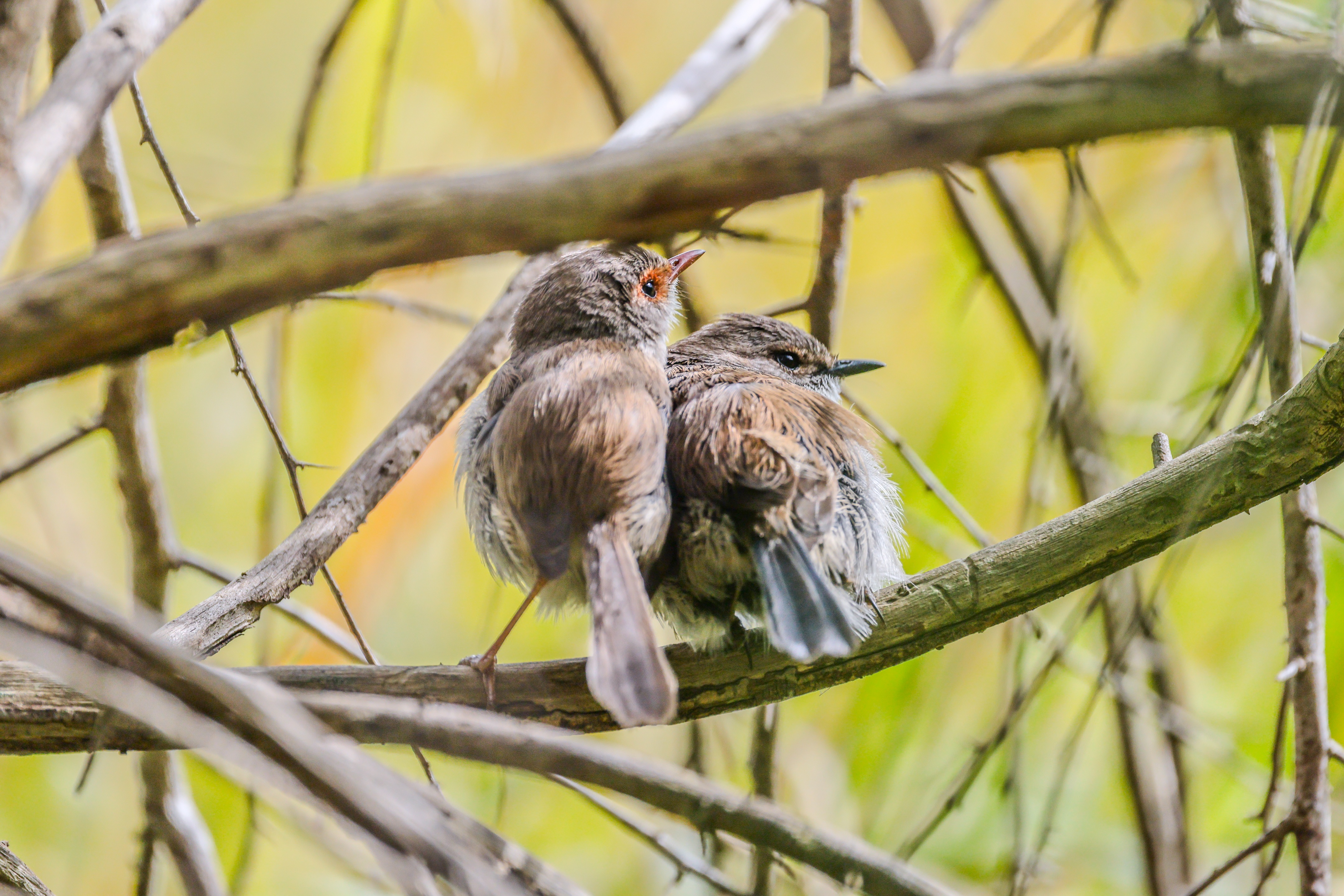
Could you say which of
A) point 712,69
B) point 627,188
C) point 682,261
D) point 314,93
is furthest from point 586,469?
point 712,69

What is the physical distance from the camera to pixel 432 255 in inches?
42.6

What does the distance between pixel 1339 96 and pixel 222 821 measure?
186 inches

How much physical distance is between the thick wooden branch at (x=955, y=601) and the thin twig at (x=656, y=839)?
13.3 inches

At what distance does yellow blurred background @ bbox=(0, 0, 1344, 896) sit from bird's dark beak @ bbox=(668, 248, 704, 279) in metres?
0.62

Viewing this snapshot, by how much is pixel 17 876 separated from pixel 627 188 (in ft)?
7.03

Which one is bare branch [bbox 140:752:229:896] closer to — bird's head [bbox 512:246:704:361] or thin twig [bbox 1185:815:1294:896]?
bird's head [bbox 512:246:704:361]

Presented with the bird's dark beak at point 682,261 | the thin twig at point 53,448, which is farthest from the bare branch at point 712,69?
the thin twig at point 53,448

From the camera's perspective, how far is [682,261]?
137 inches

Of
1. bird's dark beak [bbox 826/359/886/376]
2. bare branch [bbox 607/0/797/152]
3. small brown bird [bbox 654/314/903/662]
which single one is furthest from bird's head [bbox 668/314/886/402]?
bare branch [bbox 607/0/797/152]

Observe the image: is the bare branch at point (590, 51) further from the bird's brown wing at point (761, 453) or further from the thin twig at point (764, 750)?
the thin twig at point (764, 750)

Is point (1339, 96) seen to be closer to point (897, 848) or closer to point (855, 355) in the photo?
point (897, 848)

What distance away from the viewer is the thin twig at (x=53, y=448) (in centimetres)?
274

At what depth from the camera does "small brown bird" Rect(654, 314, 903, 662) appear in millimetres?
2277

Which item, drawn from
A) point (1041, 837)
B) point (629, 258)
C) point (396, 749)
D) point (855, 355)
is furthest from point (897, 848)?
point (855, 355)
